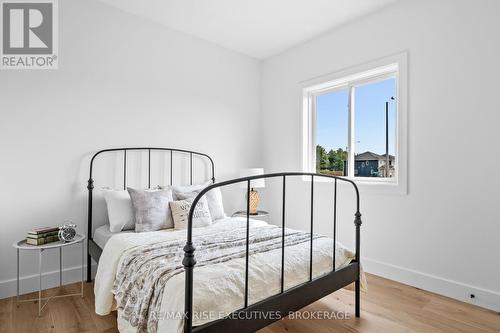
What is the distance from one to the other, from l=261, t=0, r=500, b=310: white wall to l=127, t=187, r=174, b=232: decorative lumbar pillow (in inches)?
74.1

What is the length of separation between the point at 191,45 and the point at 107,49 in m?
0.96

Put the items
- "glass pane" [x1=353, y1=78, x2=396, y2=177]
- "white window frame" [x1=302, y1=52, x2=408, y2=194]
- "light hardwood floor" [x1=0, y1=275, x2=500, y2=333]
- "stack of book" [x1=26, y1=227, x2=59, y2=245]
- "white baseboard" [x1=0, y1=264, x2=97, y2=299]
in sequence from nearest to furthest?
"light hardwood floor" [x1=0, y1=275, x2=500, y2=333], "stack of book" [x1=26, y1=227, x2=59, y2=245], "white baseboard" [x1=0, y1=264, x2=97, y2=299], "white window frame" [x1=302, y1=52, x2=408, y2=194], "glass pane" [x1=353, y1=78, x2=396, y2=177]

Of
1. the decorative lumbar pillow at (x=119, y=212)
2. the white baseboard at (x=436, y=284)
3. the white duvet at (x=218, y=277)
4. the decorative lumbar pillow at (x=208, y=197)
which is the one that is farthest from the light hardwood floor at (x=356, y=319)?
the decorative lumbar pillow at (x=208, y=197)

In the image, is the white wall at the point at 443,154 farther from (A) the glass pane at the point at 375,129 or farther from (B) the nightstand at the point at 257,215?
(B) the nightstand at the point at 257,215

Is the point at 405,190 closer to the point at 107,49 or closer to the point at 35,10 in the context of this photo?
the point at 107,49

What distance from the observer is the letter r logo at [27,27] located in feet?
8.04

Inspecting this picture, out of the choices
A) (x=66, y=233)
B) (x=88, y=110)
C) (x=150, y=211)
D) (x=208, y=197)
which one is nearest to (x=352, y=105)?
(x=208, y=197)

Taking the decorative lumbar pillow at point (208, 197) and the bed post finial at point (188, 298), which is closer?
the bed post finial at point (188, 298)

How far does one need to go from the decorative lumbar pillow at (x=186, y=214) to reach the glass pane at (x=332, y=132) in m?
1.63

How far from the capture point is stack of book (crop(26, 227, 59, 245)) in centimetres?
219

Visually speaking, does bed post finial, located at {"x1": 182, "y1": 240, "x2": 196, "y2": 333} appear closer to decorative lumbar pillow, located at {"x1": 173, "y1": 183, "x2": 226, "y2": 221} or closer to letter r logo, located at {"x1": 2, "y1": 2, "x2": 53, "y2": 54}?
decorative lumbar pillow, located at {"x1": 173, "y1": 183, "x2": 226, "y2": 221}

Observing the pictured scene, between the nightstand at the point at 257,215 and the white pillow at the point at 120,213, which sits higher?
the white pillow at the point at 120,213

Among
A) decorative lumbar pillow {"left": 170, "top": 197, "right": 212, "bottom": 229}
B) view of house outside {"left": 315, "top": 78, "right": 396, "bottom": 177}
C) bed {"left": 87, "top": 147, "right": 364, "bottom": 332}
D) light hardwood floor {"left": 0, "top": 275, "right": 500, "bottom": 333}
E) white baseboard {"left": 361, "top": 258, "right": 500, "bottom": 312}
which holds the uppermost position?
view of house outside {"left": 315, "top": 78, "right": 396, "bottom": 177}

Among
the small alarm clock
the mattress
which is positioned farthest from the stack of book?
the mattress
